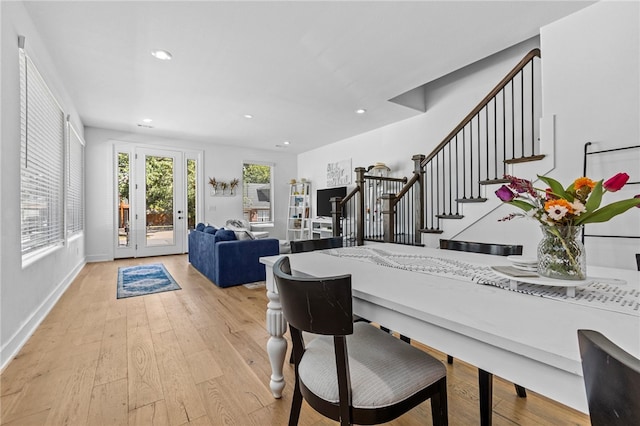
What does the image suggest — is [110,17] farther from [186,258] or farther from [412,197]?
[186,258]

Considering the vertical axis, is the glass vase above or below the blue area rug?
above

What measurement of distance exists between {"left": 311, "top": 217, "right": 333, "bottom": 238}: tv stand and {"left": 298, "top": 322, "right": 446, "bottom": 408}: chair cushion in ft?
16.9

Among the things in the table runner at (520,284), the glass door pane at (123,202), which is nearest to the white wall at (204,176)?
the glass door pane at (123,202)

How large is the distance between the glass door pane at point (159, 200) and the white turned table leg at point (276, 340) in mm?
5480

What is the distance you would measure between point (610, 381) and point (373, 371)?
723 mm

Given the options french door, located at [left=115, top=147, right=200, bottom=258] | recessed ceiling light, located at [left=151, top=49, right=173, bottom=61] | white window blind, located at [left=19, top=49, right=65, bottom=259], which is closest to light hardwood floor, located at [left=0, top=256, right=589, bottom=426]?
white window blind, located at [left=19, top=49, right=65, bottom=259]

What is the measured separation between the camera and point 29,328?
2324 mm

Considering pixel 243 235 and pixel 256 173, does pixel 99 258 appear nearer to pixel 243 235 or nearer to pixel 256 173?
pixel 243 235

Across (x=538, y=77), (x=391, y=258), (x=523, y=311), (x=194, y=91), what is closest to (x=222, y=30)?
(x=194, y=91)

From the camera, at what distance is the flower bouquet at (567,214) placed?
0.90 metres

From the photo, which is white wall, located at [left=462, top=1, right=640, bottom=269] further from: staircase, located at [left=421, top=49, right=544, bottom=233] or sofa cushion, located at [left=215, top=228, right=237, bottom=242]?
sofa cushion, located at [left=215, top=228, right=237, bottom=242]

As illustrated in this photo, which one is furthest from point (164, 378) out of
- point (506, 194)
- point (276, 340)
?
point (506, 194)

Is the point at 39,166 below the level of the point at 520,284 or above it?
above

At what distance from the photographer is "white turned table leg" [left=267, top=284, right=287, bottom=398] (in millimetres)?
1516
